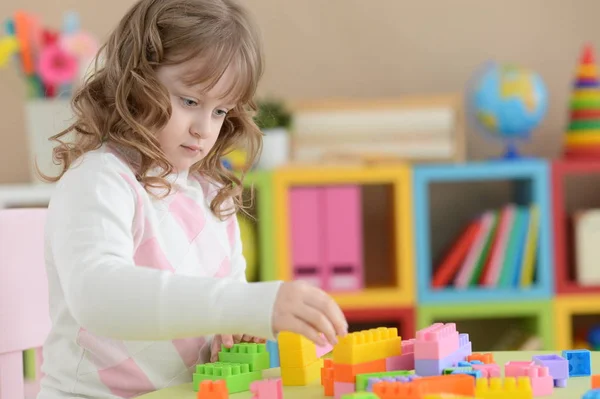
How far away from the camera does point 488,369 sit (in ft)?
2.75

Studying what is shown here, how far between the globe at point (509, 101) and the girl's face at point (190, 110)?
1.51 meters

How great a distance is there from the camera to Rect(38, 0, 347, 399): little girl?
0.94m

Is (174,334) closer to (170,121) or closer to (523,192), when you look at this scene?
(170,121)

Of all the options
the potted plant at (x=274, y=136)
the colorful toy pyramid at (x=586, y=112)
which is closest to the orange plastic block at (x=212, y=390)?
the potted plant at (x=274, y=136)

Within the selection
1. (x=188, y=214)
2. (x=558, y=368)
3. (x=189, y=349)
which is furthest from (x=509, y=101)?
(x=558, y=368)

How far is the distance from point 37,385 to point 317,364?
0.66m

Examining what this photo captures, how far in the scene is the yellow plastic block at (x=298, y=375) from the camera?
3.01ft

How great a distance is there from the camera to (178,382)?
1072 mm

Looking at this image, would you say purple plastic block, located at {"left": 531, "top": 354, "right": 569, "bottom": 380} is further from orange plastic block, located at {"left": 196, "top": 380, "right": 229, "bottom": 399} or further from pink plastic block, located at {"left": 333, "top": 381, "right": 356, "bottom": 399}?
orange plastic block, located at {"left": 196, "top": 380, "right": 229, "bottom": 399}

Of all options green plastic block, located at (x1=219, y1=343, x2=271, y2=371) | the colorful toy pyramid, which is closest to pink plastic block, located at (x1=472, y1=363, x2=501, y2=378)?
green plastic block, located at (x1=219, y1=343, x2=271, y2=371)

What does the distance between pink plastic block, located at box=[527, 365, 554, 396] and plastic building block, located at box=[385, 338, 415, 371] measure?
11 centimetres

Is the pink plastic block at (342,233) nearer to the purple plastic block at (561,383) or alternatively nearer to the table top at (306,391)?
the table top at (306,391)

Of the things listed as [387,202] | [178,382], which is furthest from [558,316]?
[178,382]

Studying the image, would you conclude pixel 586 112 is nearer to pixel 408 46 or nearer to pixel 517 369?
pixel 408 46
